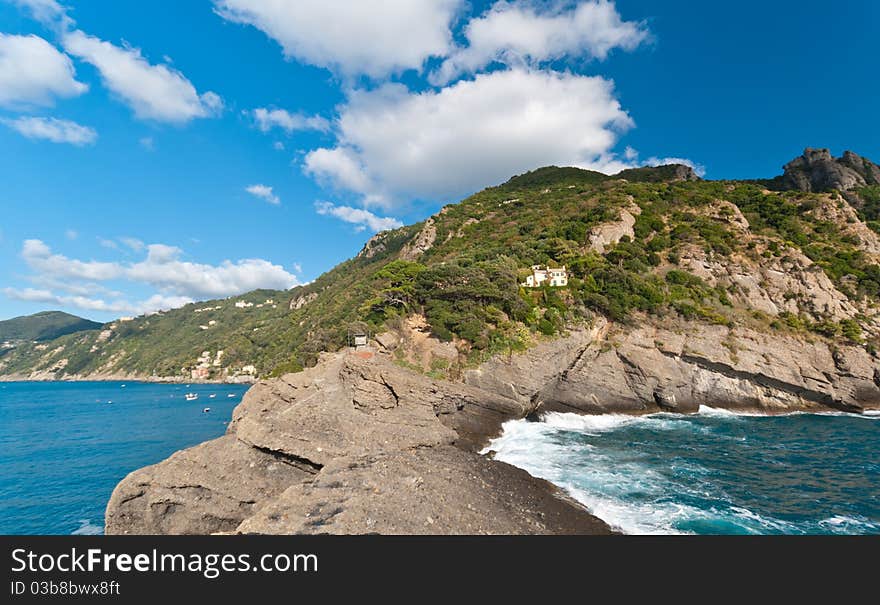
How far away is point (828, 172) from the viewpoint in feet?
221

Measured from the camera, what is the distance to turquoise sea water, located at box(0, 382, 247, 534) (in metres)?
20.3

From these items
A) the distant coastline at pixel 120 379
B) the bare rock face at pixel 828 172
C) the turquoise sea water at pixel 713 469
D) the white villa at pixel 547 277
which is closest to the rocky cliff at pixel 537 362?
the white villa at pixel 547 277

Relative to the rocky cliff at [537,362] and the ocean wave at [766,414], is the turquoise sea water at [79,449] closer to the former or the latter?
the rocky cliff at [537,362]

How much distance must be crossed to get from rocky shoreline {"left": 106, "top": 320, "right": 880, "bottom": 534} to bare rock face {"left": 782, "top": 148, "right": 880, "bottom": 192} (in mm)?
54273

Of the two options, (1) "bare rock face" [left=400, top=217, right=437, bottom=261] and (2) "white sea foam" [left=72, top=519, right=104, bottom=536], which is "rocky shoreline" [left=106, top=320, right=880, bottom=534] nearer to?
(2) "white sea foam" [left=72, top=519, right=104, bottom=536]

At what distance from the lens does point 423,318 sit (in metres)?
36.1

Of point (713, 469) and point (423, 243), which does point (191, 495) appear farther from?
point (423, 243)

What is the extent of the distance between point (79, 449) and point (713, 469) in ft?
173

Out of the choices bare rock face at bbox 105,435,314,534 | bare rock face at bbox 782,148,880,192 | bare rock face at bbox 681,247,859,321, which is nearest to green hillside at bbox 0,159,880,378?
bare rock face at bbox 681,247,859,321

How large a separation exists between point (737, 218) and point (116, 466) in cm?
7482

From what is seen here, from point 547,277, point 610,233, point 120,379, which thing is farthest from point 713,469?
point 120,379

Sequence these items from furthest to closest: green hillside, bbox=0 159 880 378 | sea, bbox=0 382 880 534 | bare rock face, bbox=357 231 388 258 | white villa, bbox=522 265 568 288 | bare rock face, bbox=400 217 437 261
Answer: bare rock face, bbox=357 231 388 258 → bare rock face, bbox=400 217 437 261 → white villa, bbox=522 265 568 288 → green hillside, bbox=0 159 880 378 → sea, bbox=0 382 880 534
